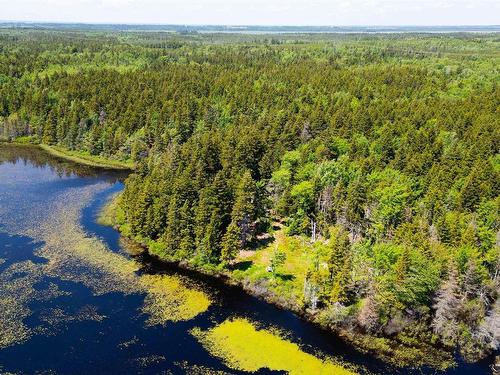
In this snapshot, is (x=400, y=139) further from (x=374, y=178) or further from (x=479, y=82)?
(x=479, y=82)

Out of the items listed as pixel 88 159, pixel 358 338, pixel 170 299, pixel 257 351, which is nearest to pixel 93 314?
pixel 170 299

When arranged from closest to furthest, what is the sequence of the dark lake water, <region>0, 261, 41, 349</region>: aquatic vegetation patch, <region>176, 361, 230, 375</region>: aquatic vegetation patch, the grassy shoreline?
<region>176, 361, 230, 375</region>: aquatic vegetation patch, the dark lake water, <region>0, 261, 41, 349</region>: aquatic vegetation patch, the grassy shoreline

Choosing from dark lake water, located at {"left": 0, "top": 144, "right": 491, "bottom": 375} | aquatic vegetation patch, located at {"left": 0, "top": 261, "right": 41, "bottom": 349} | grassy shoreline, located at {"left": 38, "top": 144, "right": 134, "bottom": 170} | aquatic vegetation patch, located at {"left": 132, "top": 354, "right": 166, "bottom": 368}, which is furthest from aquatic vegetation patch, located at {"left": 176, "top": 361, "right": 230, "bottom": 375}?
grassy shoreline, located at {"left": 38, "top": 144, "right": 134, "bottom": 170}

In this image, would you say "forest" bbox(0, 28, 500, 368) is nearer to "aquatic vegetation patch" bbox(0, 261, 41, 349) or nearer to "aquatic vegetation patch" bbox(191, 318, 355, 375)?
"aquatic vegetation patch" bbox(191, 318, 355, 375)

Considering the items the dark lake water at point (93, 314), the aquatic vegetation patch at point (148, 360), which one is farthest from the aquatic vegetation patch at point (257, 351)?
the aquatic vegetation patch at point (148, 360)

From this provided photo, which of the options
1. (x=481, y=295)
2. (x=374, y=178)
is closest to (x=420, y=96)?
(x=374, y=178)
